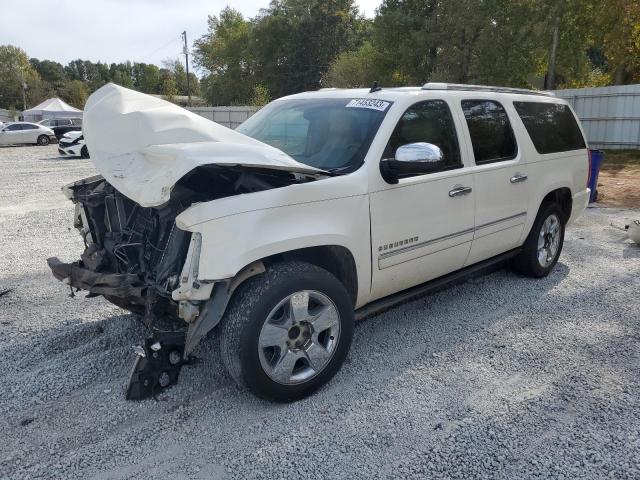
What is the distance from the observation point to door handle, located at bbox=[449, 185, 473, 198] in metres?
4.28

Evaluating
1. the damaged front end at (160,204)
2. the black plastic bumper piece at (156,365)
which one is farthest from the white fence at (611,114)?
the black plastic bumper piece at (156,365)

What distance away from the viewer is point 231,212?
119 inches

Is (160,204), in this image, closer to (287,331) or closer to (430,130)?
(287,331)

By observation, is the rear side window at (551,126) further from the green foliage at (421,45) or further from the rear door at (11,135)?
the rear door at (11,135)

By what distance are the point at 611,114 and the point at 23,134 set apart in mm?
28122

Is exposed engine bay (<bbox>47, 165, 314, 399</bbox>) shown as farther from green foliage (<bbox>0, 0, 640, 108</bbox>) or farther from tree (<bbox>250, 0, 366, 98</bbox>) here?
tree (<bbox>250, 0, 366, 98</bbox>)

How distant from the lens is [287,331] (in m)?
3.29

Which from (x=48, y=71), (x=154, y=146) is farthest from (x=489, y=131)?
(x=48, y=71)

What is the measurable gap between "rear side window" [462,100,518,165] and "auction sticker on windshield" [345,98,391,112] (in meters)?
0.88

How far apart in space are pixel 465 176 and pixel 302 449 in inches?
99.5

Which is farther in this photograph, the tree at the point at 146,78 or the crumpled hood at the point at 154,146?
the tree at the point at 146,78

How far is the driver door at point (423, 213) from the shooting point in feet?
12.5

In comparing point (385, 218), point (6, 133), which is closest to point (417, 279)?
point (385, 218)

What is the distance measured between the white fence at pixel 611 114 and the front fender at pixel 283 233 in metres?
17.6
